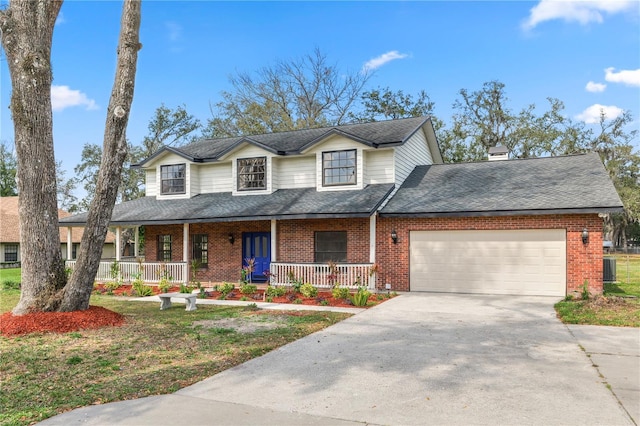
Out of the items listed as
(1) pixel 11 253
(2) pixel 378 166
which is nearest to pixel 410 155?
(2) pixel 378 166

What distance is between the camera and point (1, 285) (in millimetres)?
16656

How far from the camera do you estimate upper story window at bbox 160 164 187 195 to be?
1895 centimetres

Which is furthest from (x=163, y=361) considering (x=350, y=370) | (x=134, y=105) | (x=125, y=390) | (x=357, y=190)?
(x=357, y=190)

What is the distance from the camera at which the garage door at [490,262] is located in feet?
41.4

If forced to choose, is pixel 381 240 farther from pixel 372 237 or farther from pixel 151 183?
pixel 151 183

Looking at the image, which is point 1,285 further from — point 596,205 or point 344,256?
point 596,205

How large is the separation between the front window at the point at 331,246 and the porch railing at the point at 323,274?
0.85 metres

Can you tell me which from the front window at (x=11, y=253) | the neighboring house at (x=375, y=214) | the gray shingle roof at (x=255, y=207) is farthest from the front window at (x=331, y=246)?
the front window at (x=11, y=253)

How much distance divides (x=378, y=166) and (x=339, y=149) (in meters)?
1.54

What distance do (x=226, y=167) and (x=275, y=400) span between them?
590 inches

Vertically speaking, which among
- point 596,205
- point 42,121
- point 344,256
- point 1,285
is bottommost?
point 1,285

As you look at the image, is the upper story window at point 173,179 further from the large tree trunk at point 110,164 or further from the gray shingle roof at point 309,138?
the large tree trunk at point 110,164

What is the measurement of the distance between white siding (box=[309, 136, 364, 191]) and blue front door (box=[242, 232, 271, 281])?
9.39 ft

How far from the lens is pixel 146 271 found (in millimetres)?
16922
